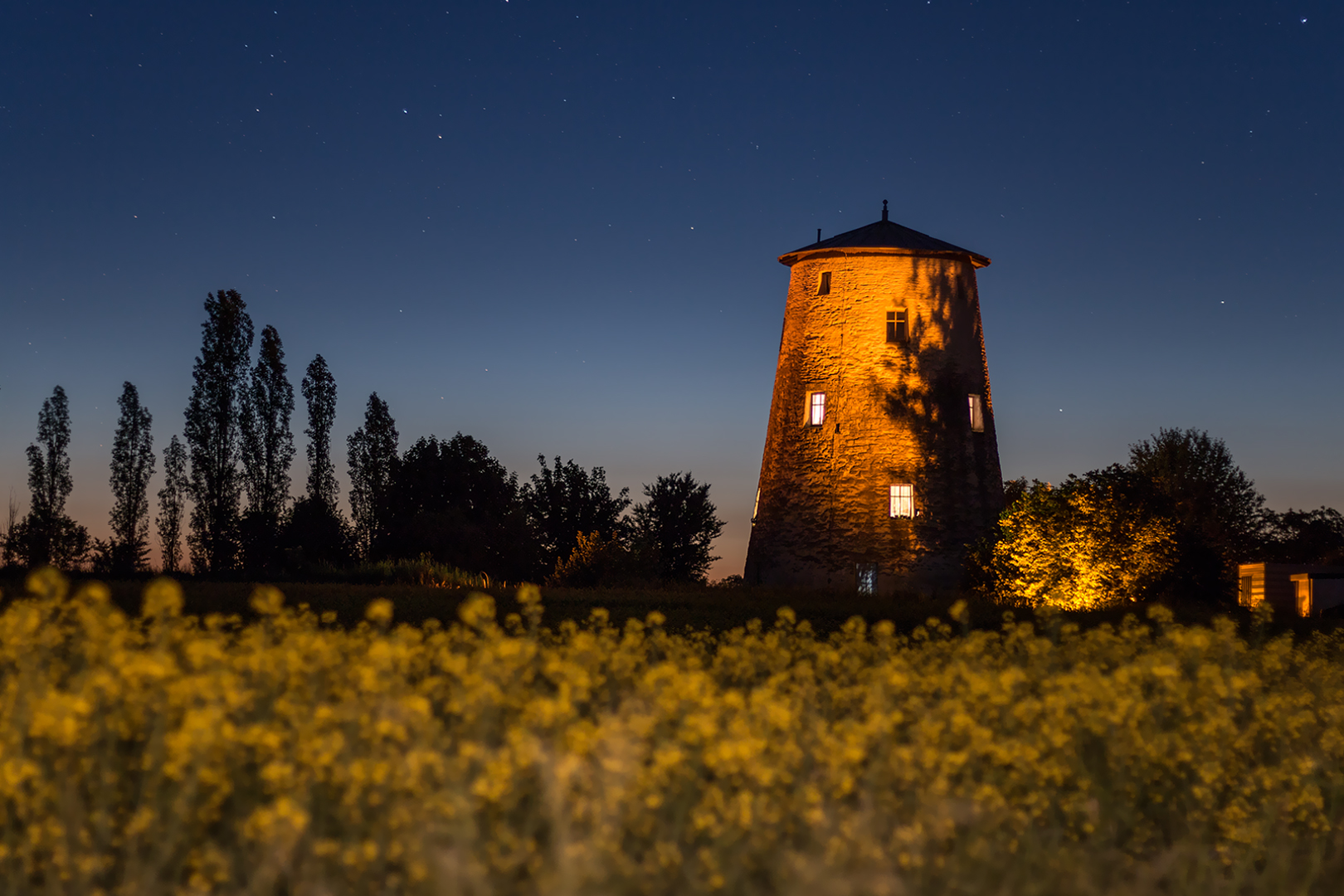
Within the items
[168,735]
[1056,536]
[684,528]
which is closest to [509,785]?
[168,735]

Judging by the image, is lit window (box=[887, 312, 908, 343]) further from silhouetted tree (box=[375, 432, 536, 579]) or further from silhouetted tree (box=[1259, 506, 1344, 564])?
silhouetted tree (box=[1259, 506, 1344, 564])

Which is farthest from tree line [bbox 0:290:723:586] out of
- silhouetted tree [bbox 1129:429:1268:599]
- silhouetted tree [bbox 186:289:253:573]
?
silhouetted tree [bbox 1129:429:1268:599]

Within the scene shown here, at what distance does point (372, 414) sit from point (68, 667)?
42.0 m

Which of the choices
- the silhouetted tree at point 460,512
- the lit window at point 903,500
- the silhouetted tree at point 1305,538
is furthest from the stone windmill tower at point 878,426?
the silhouetted tree at point 1305,538

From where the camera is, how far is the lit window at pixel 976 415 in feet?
119

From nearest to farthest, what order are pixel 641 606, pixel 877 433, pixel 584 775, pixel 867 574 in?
pixel 584 775 < pixel 641 606 < pixel 867 574 < pixel 877 433

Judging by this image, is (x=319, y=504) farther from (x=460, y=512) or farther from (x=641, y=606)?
(x=641, y=606)

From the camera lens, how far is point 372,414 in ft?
159

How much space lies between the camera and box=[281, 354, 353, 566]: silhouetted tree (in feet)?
137

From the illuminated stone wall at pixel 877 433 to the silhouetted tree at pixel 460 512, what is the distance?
8.98 metres

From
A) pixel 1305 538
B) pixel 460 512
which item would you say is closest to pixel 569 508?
pixel 460 512

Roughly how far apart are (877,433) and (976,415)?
3.42m

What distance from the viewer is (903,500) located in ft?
114

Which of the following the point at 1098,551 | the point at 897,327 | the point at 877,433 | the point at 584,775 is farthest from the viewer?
the point at 897,327
